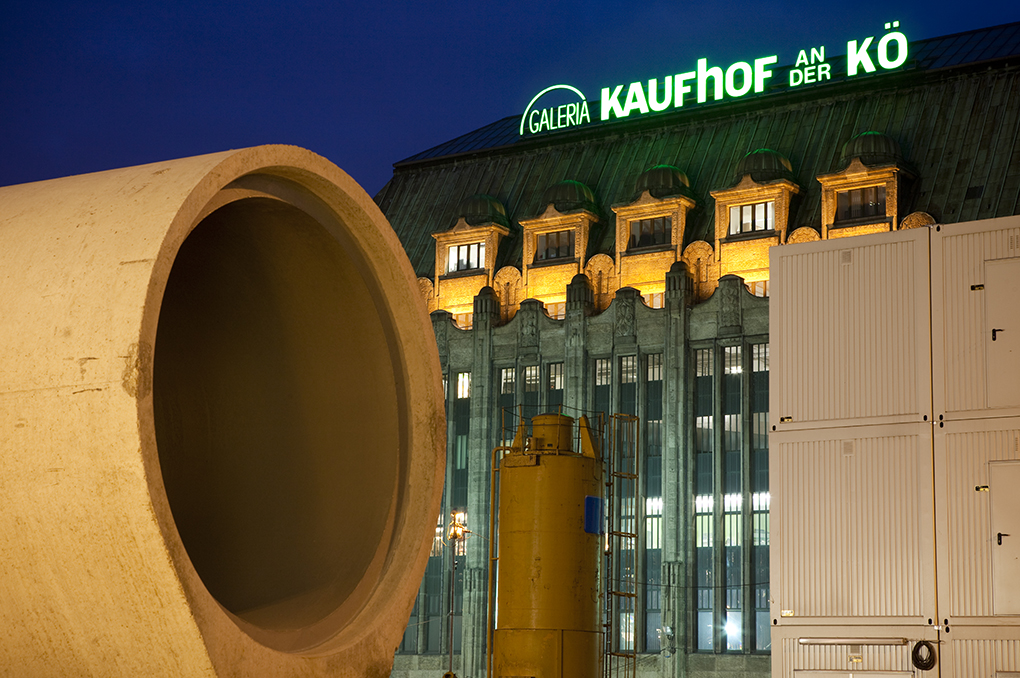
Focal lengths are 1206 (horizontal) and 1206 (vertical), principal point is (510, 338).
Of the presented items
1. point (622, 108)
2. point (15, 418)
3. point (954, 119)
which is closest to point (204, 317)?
point (15, 418)

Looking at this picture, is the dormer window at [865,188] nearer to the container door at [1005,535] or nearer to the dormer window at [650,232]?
the dormer window at [650,232]

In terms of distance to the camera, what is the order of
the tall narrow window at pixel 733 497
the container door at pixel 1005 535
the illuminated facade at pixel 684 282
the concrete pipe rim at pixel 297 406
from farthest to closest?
the illuminated facade at pixel 684 282 < the tall narrow window at pixel 733 497 < the container door at pixel 1005 535 < the concrete pipe rim at pixel 297 406

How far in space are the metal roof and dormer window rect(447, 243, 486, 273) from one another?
3.69 feet

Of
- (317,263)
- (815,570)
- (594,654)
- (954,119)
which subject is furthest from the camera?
(954,119)

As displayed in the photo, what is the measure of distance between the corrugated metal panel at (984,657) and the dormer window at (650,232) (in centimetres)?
4817

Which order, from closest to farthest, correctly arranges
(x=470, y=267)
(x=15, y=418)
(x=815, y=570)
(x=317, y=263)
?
(x=15, y=418)
(x=317, y=263)
(x=815, y=570)
(x=470, y=267)

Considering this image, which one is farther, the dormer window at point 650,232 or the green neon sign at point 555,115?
the green neon sign at point 555,115

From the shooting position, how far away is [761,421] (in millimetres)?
55594

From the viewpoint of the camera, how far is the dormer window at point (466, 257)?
67438 mm

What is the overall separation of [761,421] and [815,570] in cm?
4018

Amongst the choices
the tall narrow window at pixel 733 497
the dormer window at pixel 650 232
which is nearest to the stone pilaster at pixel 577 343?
the dormer window at pixel 650 232

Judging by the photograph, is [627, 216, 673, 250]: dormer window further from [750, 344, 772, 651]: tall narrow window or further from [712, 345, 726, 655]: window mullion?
[750, 344, 772, 651]: tall narrow window

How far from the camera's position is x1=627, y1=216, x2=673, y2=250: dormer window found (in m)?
62.2

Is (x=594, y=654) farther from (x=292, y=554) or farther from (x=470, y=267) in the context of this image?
(x=470, y=267)
